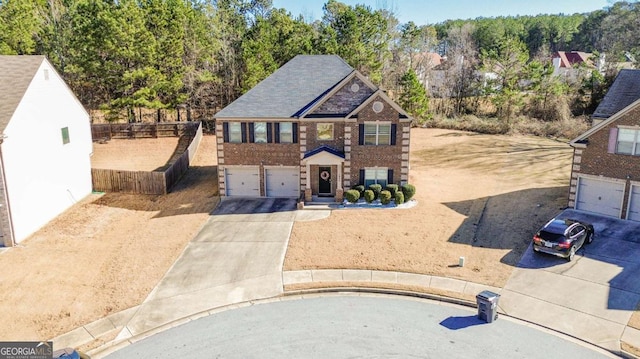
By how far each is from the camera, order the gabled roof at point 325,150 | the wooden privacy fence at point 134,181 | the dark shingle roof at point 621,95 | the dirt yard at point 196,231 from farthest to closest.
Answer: the wooden privacy fence at point 134,181, the gabled roof at point 325,150, the dark shingle roof at point 621,95, the dirt yard at point 196,231

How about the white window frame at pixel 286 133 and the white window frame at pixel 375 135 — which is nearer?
the white window frame at pixel 375 135

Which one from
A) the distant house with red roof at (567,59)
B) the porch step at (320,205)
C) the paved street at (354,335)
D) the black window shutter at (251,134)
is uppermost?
the distant house with red roof at (567,59)

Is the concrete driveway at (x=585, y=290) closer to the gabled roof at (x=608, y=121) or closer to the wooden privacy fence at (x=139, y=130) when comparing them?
the gabled roof at (x=608, y=121)

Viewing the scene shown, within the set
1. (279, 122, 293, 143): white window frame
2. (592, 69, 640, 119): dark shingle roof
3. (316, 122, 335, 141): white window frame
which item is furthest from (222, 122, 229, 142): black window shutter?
(592, 69, 640, 119): dark shingle roof

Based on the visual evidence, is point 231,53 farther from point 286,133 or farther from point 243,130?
point 286,133

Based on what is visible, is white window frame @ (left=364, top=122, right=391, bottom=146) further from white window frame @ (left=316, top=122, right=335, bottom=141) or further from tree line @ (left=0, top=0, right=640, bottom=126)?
tree line @ (left=0, top=0, right=640, bottom=126)

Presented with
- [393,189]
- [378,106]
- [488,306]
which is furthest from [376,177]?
[488,306]

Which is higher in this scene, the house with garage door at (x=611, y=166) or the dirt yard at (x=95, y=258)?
the house with garage door at (x=611, y=166)

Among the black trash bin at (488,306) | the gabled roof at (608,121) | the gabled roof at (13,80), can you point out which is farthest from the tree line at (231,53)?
the black trash bin at (488,306)
